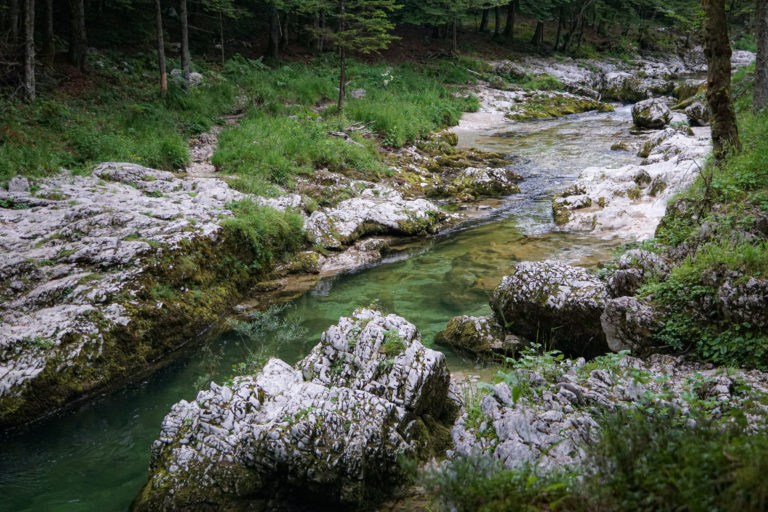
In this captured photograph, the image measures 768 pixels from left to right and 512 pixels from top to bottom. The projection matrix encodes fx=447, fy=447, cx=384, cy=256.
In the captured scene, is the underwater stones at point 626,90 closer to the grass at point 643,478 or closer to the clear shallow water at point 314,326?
the clear shallow water at point 314,326

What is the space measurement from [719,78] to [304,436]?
322 inches

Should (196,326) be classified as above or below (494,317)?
below

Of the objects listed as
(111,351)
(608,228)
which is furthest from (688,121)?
(111,351)

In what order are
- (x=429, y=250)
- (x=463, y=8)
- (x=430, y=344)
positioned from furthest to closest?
(x=463, y=8)
(x=429, y=250)
(x=430, y=344)

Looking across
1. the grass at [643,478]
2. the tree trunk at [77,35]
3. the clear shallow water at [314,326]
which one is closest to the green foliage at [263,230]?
the clear shallow water at [314,326]

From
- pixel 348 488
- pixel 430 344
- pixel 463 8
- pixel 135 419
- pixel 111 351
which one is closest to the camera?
pixel 348 488

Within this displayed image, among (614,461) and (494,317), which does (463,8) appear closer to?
(494,317)

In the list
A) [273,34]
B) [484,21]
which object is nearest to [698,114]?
[273,34]

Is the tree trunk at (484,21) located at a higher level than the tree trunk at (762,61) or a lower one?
higher

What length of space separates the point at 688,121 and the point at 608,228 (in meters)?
13.2

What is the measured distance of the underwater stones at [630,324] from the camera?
5473mm

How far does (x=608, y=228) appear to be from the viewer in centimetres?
1199

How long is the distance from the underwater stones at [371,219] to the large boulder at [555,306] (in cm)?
532

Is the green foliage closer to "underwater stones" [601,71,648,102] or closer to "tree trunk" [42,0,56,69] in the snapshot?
"tree trunk" [42,0,56,69]
